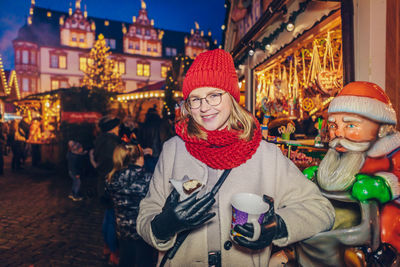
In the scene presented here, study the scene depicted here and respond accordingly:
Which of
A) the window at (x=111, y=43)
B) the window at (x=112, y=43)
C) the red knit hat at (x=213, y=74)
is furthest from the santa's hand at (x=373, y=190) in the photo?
the window at (x=112, y=43)

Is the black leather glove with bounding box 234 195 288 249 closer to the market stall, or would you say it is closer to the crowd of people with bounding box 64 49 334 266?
the crowd of people with bounding box 64 49 334 266

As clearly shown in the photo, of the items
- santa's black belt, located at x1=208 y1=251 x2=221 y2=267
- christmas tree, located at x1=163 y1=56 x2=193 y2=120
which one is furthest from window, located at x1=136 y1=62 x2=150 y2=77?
santa's black belt, located at x1=208 y1=251 x2=221 y2=267

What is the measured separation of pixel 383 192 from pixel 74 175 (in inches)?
277

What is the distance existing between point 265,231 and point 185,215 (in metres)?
0.43

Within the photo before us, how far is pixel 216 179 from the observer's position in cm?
172

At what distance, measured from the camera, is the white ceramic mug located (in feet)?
4.31

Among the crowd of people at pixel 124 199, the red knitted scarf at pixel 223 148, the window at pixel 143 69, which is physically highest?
the window at pixel 143 69

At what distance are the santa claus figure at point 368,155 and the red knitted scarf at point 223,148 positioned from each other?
0.67 metres

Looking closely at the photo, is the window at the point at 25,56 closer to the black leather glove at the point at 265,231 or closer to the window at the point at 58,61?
the window at the point at 58,61

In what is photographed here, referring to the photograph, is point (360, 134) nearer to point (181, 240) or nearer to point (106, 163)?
point (181, 240)

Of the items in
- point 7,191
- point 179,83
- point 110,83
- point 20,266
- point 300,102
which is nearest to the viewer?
point 20,266

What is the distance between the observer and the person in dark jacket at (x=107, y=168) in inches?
154

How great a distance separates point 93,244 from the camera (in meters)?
4.57

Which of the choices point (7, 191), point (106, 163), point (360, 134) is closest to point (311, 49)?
point (360, 134)
